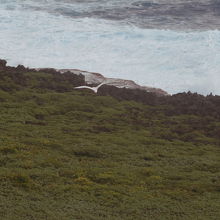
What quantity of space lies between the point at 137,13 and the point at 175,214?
41.1m

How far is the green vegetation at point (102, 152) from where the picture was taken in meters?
12.4

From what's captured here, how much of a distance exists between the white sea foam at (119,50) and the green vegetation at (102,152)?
794cm

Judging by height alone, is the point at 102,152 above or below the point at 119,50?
below

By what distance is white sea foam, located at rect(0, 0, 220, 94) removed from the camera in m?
32.3

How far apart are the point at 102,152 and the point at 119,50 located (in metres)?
22.5

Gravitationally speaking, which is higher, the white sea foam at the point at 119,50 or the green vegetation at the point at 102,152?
Answer: the white sea foam at the point at 119,50

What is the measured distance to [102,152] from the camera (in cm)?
1644

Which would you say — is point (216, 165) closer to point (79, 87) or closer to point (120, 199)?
point (120, 199)

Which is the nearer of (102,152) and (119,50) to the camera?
(102,152)

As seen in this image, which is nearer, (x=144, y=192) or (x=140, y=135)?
(x=144, y=192)

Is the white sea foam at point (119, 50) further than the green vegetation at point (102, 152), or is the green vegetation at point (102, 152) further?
the white sea foam at point (119, 50)

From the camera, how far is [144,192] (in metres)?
13.4

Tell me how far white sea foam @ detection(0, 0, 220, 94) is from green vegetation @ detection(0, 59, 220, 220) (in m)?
7.94

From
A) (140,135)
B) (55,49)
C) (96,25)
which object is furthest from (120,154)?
(96,25)
